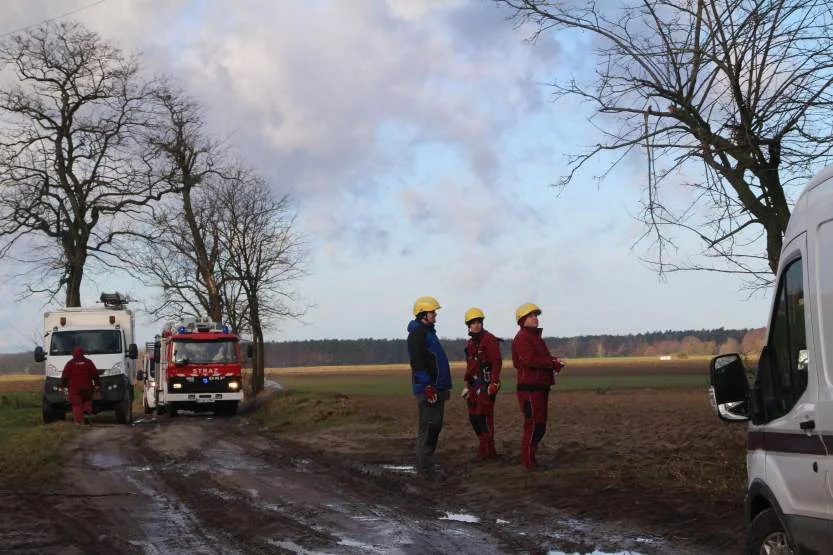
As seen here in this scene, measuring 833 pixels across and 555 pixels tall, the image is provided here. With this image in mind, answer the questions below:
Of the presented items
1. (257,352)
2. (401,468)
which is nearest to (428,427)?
(401,468)

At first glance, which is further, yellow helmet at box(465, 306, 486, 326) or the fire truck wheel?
the fire truck wheel

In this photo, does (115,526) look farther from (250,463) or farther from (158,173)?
(158,173)

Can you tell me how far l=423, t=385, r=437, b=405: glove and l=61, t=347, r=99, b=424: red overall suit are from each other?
15.2 m

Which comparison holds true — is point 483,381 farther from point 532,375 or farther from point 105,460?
point 105,460

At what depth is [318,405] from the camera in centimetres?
2919

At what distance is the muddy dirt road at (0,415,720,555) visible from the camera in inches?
336

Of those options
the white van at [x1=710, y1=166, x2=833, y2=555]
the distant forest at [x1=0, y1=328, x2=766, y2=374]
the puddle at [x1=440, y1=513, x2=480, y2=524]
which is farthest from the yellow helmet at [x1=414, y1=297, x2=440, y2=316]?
the distant forest at [x1=0, y1=328, x2=766, y2=374]

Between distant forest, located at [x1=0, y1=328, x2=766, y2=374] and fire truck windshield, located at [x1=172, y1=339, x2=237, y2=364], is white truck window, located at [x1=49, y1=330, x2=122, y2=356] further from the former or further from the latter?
distant forest, located at [x1=0, y1=328, x2=766, y2=374]

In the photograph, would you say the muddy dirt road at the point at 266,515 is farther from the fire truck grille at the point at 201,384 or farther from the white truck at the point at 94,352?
the fire truck grille at the point at 201,384

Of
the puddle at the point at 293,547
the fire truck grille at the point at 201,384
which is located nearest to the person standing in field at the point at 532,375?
the puddle at the point at 293,547

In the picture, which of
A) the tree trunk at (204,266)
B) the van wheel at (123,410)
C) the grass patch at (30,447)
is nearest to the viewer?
the grass patch at (30,447)

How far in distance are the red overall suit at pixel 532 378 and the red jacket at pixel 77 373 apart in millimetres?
16591

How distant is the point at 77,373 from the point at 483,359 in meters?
15.5

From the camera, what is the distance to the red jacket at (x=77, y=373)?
2641cm
